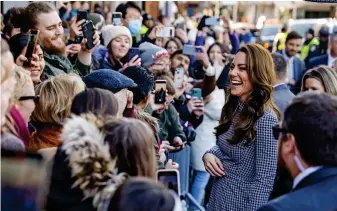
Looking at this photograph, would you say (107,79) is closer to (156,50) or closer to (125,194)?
(125,194)

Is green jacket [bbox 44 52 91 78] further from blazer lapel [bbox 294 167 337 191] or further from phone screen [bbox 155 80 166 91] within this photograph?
blazer lapel [bbox 294 167 337 191]

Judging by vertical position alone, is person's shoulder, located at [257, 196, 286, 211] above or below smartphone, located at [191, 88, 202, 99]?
above

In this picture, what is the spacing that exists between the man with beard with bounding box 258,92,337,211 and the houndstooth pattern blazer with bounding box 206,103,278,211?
128 centimetres

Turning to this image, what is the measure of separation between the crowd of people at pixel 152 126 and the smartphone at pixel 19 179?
21 millimetres

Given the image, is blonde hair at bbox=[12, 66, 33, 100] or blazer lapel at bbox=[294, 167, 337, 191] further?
blonde hair at bbox=[12, 66, 33, 100]

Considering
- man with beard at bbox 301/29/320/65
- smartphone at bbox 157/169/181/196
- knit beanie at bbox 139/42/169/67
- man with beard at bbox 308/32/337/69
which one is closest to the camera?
smartphone at bbox 157/169/181/196

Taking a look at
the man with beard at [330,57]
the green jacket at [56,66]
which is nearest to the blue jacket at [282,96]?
the green jacket at [56,66]

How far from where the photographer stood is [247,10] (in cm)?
3259

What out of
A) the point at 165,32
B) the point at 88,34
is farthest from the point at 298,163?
the point at 165,32

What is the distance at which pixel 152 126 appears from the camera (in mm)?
4527

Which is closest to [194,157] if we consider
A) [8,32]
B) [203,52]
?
[203,52]

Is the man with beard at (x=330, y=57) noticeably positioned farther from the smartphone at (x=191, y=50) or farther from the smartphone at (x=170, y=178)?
the smartphone at (x=170, y=178)

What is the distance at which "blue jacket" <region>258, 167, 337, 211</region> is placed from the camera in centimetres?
265

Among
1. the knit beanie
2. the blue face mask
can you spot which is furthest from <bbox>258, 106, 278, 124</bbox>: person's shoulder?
the blue face mask
